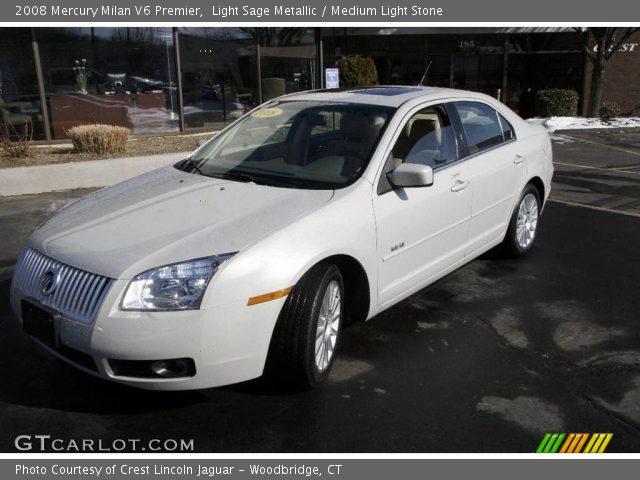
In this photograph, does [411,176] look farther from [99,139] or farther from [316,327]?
[99,139]

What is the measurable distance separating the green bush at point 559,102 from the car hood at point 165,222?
55.8ft

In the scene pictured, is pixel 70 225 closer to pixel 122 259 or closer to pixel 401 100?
pixel 122 259

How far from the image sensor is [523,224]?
232 inches

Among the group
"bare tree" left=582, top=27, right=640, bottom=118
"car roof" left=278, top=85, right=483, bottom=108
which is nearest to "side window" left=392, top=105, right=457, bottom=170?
"car roof" left=278, top=85, right=483, bottom=108

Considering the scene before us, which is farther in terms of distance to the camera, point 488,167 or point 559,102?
point 559,102

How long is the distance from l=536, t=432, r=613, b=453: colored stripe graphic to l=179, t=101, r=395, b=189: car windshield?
6.00 ft

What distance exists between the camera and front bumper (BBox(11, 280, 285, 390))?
304 centimetres

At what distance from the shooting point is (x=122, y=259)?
3.19m

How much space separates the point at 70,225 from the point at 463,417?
2.46m

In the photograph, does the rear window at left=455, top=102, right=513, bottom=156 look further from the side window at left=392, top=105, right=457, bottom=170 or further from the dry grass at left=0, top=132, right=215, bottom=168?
the dry grass at left=0, top=132, right=215, bottom=168

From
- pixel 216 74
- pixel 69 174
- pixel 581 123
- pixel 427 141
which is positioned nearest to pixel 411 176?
pixel 427 141

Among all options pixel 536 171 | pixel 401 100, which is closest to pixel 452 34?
pixel 536 171

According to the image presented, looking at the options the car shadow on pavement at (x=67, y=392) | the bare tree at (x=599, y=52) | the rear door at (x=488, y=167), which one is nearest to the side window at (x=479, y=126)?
the rear door at (x=488, y=167)

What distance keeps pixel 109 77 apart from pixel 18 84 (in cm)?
176
